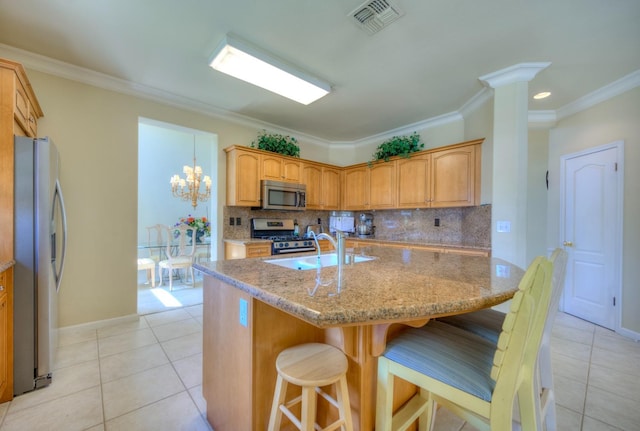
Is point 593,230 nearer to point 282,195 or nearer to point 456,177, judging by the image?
point 456,177

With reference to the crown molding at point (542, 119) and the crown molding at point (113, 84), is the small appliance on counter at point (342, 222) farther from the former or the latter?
the crown molding at point (542, 119)

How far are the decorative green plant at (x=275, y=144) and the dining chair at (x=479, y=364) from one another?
3.45m

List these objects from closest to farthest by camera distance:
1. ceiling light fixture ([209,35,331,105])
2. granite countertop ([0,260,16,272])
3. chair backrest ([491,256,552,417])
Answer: chair backrest ([491,256,552,417])
granite countertop ([0,260,16,272])
ceiling light fixture ([209,35,331,105])

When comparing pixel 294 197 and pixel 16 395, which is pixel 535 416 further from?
pixel 294 197

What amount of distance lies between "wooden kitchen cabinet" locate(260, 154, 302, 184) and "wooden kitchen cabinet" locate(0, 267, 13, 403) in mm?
2672

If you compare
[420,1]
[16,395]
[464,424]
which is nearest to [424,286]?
[464,424]

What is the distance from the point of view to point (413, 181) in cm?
390

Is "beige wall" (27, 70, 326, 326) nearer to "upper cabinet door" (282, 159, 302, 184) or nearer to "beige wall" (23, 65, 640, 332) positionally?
"beige wall" (23, 65, 640, 332)

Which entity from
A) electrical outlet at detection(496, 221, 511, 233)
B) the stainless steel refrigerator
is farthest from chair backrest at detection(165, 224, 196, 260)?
electrical outlet at detection(496, 221, 511, 233)

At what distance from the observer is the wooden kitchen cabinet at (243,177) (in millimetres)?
3648

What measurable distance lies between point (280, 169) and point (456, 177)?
2499 millimetres

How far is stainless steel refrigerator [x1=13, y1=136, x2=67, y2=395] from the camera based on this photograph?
68.5 inches

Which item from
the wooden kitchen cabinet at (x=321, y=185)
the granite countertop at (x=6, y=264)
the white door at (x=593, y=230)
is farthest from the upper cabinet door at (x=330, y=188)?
the granite countertop at (x=6, y=264)

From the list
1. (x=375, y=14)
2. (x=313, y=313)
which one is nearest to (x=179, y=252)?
(x=375, y=14)
